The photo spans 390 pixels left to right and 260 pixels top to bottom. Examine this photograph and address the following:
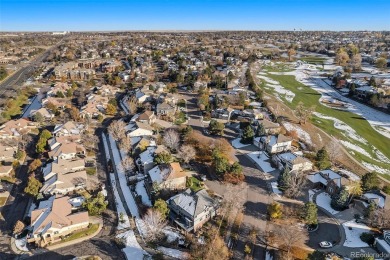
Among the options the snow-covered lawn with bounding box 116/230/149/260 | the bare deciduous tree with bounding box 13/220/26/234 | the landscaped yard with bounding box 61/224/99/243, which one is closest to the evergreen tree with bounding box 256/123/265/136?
the snow-covered lawn with bounding box 116/230/149/260

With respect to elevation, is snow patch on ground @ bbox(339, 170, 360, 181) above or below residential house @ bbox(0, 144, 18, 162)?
below

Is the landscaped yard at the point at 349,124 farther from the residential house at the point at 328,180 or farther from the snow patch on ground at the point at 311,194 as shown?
the snow patch on ground at the point at 311,194

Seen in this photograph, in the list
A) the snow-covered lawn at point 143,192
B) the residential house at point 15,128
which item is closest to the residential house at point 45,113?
the residential house at point 15,128

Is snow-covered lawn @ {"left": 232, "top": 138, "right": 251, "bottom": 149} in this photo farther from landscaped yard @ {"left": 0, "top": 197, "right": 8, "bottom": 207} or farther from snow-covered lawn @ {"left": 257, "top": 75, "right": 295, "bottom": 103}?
landscaped yard @ {"left": 0, "top": 197, "right": 8, "bottom": 207}

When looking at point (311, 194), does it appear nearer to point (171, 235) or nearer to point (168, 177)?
point (168, 177)

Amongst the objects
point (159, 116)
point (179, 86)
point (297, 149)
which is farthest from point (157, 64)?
point (297, 149)

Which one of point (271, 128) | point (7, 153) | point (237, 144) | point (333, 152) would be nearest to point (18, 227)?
Answer: point (7, 153)
